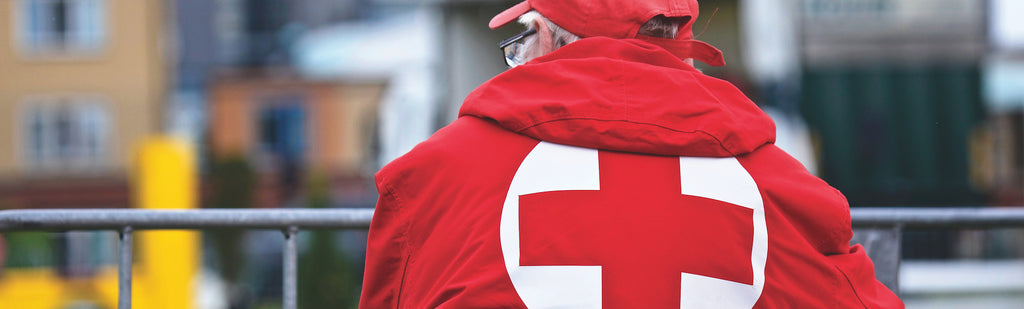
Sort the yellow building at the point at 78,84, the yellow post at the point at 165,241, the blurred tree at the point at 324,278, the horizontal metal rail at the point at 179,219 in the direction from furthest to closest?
the yellow building at the point at 78,84 < the blurred tree at the point at 324,278 < the yellow post at the point at 165,241 < the horizontal metal rail at the point at 179,219

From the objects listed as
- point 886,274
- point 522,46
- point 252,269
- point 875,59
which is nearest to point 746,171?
point 522,46

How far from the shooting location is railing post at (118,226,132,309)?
7.09 feet

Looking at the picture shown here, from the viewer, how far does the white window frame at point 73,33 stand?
21.8m

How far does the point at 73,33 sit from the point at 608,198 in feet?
74.9

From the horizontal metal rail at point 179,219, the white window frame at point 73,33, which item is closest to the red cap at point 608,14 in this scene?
the horizontal metal rail at point 179,219

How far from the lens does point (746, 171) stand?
147 cm

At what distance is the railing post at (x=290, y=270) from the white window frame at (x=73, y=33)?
70.4 ft

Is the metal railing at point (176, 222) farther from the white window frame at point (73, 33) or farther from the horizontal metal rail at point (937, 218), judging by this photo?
the white window frame at point (73, 33)

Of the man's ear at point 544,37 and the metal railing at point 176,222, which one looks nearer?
the man's ear at point 544,37

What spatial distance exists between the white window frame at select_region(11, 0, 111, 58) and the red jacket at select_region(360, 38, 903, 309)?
73.4 feet

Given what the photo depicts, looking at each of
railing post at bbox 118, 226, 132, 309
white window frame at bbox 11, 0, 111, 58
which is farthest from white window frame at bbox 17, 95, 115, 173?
railing post at bbox 118, 226, 132, 309

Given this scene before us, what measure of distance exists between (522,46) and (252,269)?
1791 cm

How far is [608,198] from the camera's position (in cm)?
141

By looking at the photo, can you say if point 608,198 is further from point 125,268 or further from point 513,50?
point 125,268
